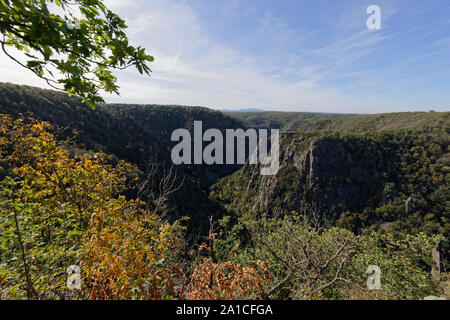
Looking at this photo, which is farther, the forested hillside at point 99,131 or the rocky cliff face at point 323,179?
the rocky cliff face at point 323,179

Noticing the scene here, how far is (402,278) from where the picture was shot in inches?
408

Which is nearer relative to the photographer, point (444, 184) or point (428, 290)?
point (428, 290)

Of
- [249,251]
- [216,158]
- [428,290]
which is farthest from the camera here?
Result: [216,158]

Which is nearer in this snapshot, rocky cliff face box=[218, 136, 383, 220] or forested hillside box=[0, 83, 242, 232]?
forested hillside box=[0, 83, 242, 232]

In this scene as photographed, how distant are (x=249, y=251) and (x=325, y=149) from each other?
7974 cm

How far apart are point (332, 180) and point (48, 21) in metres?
89.4

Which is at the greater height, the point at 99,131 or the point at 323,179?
the point at 99,131

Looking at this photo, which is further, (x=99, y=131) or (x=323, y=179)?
(x=323, y=179)
